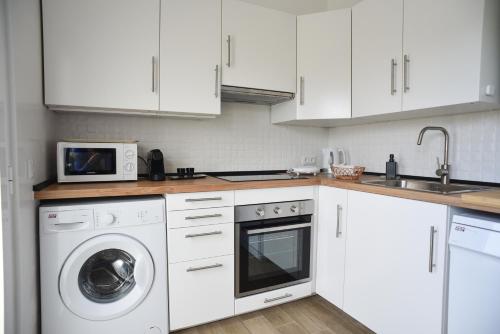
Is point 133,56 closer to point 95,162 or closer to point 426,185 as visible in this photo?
point 95,162

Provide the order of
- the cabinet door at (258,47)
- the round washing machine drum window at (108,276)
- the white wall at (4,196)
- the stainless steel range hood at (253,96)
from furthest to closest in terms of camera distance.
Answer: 1. the stainless steel range hood at (253,96)
2. the cabinet door at (258,47)
3. the round washing machine drum window at (108,276)
4. the white wall at (4,196)

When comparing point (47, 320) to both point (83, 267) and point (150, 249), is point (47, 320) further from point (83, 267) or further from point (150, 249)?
point (150, 249)

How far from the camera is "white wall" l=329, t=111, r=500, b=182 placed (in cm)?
158

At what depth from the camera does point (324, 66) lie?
205 centimetres

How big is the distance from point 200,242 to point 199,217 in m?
0.15

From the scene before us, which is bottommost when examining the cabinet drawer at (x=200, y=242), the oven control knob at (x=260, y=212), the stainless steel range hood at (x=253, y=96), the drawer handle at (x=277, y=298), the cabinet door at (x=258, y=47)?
the drawer handle at (x=277, y=298)

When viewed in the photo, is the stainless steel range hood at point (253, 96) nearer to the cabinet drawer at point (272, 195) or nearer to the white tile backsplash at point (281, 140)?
the white tile backsplash at point (281, 140)

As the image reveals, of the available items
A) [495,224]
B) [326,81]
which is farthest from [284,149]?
[495,224]

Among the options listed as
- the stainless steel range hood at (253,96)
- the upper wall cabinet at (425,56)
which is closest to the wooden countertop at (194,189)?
the upper wall cabinet at (425,56)

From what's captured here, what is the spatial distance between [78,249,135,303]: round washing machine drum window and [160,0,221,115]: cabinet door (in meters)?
0.90

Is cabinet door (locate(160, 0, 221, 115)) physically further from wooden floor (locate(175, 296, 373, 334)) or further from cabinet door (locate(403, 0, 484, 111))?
wooden floor (locate(175, 296, 373, 334))

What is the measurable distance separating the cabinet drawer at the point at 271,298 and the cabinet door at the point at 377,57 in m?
1.28

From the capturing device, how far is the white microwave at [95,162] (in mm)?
1576

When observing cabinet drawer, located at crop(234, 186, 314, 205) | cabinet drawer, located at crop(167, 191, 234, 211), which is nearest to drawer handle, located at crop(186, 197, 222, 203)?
cabinet drawer, located at crop(167, 191, 234, 211)
